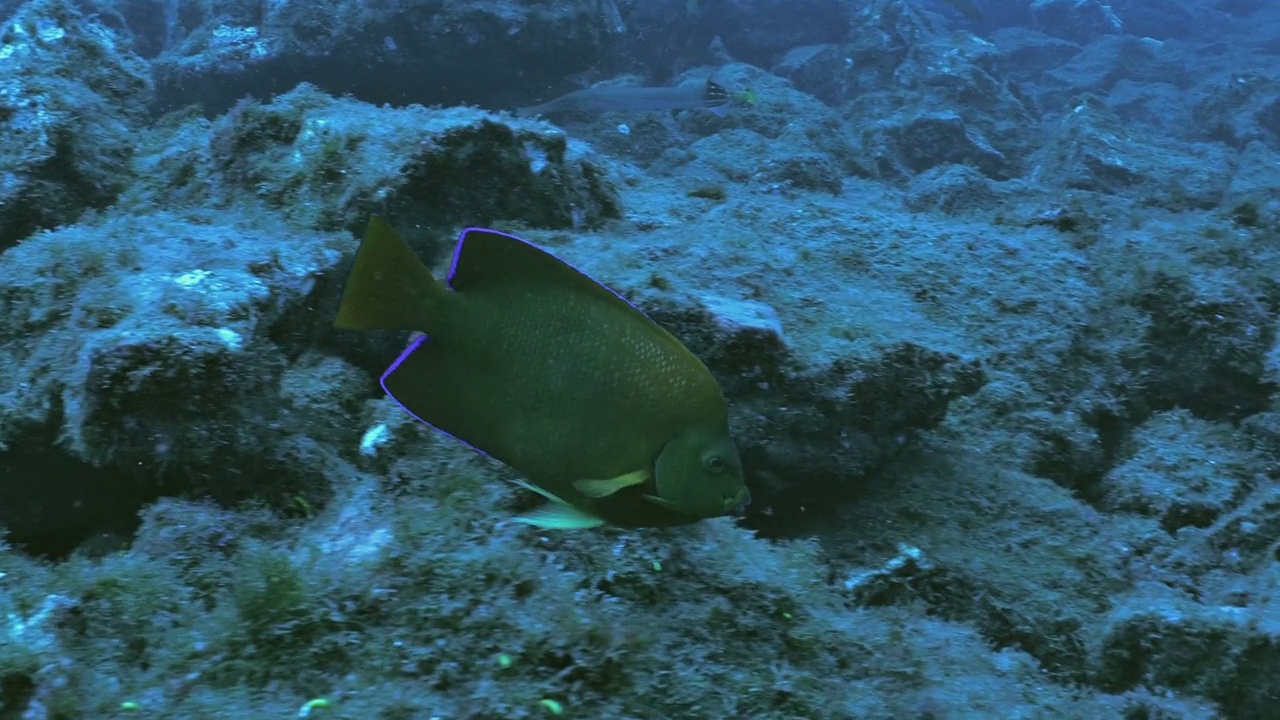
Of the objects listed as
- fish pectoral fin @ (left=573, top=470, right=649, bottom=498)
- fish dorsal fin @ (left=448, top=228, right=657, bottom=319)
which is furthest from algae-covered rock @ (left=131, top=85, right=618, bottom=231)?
fish pectoral fin @ (left=573, top=470, right=649, bottom=498)

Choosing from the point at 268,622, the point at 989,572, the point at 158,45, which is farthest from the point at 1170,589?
the point at 158,45

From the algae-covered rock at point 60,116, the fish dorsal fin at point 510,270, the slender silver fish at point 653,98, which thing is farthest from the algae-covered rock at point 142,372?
the slender silver fish at point 653,98

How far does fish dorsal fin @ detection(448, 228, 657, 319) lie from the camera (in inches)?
59.7

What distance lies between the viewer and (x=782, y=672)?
1.96 metres

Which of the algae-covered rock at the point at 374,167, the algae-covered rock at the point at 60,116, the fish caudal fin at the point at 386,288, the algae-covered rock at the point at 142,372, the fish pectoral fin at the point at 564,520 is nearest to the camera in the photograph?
the fish caudal fin at the point at 386,288

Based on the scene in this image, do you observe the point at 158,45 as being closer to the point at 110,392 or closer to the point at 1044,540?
the point at 110,392

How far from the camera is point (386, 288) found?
1.45 meters

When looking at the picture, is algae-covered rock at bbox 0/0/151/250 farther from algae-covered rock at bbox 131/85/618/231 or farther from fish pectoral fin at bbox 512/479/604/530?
fish pectoral fin at bbox 512/479/604/530

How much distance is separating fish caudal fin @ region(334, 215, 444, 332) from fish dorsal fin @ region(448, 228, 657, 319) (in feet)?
0.22

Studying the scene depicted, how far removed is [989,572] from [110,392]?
3.31m

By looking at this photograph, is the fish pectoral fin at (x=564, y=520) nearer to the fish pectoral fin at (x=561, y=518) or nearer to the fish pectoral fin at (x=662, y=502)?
the fish pectoral fin at (x=561, y=518)

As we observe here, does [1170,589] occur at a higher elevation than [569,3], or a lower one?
lower

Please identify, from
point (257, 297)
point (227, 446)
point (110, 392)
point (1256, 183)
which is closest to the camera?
point (110, 392)

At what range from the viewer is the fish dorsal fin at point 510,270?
4.98ft
